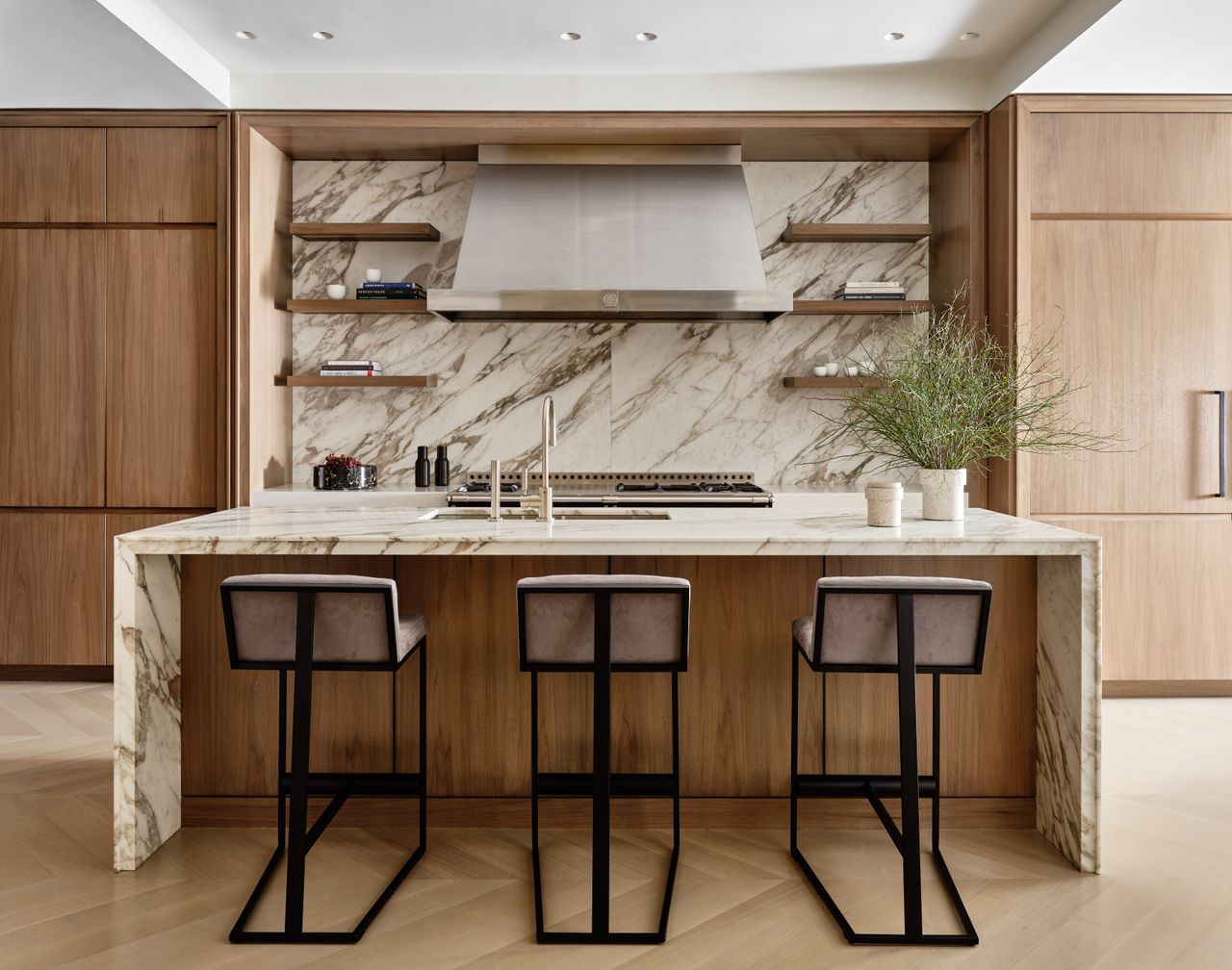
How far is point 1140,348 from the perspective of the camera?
3967 mm

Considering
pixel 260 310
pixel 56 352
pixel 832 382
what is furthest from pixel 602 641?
pixel 56 352

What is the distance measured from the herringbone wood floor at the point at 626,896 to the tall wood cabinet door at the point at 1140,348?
1.51 meters

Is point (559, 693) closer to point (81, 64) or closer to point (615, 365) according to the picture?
point (615, 365)

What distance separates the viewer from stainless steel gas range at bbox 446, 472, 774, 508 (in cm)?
411

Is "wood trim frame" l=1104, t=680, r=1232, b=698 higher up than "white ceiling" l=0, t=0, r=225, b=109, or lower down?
lower down

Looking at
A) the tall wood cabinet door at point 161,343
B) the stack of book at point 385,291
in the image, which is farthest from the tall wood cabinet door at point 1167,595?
the tall wood cabinet door at point 161,343

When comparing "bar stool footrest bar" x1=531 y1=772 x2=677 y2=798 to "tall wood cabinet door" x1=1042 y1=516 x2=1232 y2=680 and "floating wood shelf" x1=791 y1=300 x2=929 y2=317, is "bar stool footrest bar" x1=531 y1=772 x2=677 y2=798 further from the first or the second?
"floating wood shelf" x1=791 y1=300 x2=929 y2=317

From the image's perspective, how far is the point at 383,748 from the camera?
2598 mm

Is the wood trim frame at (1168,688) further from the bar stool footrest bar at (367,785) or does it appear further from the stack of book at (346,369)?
the stack of book at (346,369)

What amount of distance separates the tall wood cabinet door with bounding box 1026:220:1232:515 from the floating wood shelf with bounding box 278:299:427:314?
293 centimetres

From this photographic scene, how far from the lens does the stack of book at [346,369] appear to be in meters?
4.57

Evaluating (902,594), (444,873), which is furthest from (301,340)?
(902,594)

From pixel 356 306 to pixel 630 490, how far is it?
1663 mm

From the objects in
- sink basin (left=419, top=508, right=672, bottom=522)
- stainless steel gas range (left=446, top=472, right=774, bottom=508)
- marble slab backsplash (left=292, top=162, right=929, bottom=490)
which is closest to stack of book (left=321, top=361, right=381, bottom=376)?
marble slab backsplash (left=292, top=162, right=929, bottom=490)
